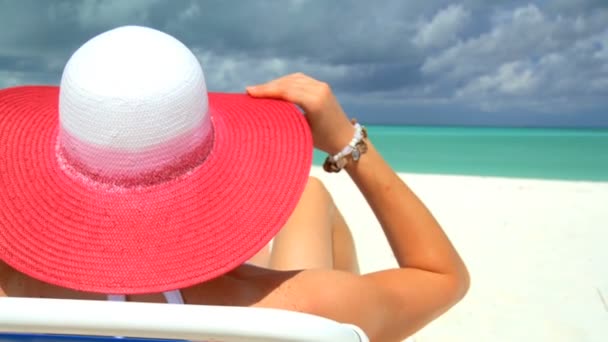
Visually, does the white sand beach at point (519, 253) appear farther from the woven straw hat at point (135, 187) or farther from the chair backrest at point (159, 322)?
the chair backrest at point (159, 322)

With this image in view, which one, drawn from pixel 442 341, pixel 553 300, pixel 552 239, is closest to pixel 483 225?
pixel 552 239

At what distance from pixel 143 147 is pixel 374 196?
0.50m

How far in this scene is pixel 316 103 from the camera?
1.17m

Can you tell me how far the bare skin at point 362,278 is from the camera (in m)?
0.94

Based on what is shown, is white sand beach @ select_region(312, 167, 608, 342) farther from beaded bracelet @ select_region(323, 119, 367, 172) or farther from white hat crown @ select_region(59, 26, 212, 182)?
white hat crown @ select_region(59, 26, 212, 182)

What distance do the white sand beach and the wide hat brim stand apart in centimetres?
173

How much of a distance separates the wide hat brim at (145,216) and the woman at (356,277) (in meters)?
0.02

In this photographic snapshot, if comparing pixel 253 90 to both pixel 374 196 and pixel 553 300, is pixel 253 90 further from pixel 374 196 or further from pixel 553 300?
pixel 553 300

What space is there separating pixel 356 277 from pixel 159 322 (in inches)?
14.2

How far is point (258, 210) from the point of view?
35.3 inches

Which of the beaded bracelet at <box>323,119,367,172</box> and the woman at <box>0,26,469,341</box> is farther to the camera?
the beaded bracelet at <box>323,119,367,172</box>

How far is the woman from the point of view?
0.94 m

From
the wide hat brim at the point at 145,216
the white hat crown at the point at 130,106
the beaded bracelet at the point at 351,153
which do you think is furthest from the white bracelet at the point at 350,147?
the white hat crown at the point at 130,106

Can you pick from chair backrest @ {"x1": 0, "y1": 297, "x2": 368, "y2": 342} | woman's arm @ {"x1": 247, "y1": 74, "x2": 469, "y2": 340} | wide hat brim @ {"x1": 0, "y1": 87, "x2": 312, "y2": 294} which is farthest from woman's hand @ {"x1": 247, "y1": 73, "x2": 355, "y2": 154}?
chair backrest @ {"x1": 0, "y1": 297, "x2": 368, "y2": 342}
